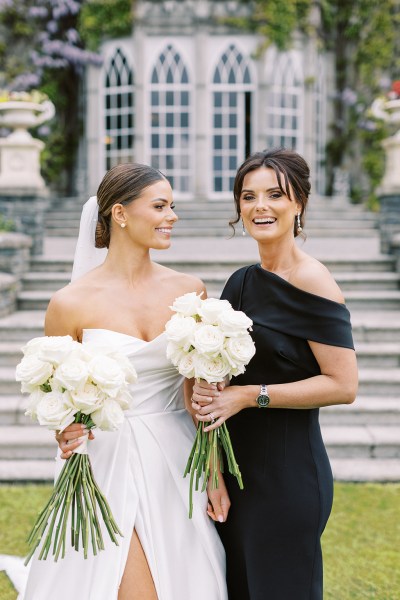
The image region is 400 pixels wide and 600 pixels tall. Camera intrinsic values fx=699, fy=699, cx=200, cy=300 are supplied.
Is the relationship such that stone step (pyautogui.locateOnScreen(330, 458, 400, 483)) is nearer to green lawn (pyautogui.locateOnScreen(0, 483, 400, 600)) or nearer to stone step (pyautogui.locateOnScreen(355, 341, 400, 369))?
green lawn (pyautogui.locateOnScreen(0, 483, 400, 600))

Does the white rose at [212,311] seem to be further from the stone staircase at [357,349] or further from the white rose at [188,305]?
the stone staircase at [357,349]

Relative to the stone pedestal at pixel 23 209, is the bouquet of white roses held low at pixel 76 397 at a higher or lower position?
lower

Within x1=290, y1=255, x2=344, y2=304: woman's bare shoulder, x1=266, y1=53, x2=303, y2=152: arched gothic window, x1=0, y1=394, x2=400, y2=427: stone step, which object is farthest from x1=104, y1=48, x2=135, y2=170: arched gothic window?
x1=290, y1=255, x2=344, y2=304: woman's bare shoulder

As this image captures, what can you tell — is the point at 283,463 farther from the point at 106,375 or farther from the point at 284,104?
the point at 284,104

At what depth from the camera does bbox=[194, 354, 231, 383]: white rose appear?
2.25 metres

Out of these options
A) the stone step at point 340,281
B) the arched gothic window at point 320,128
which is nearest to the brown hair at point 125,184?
the stone step at point 340,281

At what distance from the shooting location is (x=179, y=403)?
280 centimetres

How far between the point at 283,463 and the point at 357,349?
14.3 ft

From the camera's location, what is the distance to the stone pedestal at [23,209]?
29.0ft

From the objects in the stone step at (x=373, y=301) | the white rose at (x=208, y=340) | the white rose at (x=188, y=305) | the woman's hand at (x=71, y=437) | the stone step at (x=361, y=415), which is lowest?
the stone step at (x=361, y=415)

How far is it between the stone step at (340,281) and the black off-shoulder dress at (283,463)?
18.0 ft

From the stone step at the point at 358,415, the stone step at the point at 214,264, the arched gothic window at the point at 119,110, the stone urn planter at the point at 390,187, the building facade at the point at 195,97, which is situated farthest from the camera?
the arched gothic window at the point at 119,110

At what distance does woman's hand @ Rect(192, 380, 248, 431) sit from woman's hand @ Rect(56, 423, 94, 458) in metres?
0.38

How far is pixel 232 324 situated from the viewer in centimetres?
223
